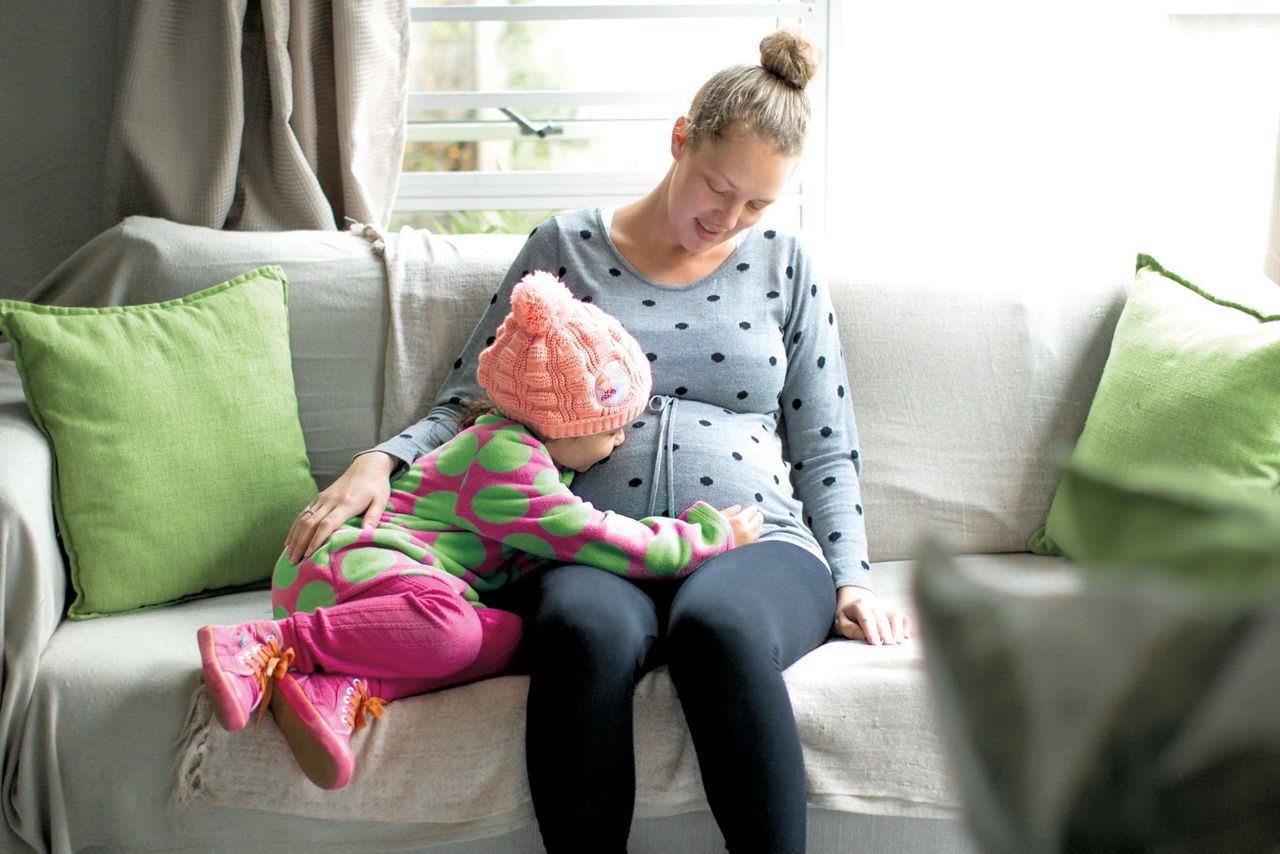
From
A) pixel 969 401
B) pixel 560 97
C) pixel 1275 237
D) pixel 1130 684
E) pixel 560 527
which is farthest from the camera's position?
pixel 560 97

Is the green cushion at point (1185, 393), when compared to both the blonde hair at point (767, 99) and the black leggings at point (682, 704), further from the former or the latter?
the blonde hair at point (767, 99)

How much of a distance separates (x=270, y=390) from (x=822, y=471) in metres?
0.85

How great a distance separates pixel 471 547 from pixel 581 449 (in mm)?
195

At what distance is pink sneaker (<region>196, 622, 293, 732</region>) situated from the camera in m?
1.21

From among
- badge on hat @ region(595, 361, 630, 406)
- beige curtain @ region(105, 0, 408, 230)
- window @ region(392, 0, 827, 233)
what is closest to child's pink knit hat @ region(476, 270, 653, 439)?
badge on hat @ region(595, 361, 630, 406)

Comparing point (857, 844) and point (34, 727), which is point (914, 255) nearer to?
point (857, 844)

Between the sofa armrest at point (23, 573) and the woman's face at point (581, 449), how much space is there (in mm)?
668

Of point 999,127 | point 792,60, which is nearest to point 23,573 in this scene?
point 792,60

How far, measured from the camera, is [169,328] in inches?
64.7

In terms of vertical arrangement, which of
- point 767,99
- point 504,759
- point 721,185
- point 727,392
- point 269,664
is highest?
point 767,99

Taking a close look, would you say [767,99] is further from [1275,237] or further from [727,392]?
[1275,237]

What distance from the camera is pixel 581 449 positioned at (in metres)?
1.49

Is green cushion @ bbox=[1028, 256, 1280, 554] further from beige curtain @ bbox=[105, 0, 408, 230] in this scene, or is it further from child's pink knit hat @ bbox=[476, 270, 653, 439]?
beige curtain @ bbox=[105, 0, 408, 230]

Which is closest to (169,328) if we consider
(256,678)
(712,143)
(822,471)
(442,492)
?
(442,492)
